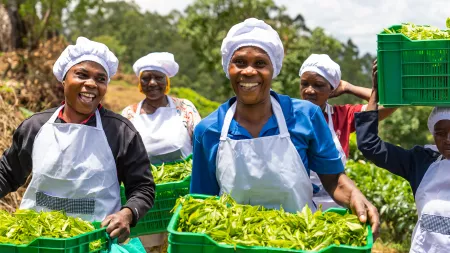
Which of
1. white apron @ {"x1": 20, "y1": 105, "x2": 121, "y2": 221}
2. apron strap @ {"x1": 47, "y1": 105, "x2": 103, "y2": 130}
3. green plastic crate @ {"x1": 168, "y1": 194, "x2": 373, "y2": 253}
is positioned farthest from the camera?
apron strap @ {"x1": 47, "y1": 105, "x2": 103, "y2": 130}

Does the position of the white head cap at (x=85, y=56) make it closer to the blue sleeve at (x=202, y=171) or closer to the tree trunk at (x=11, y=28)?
the blue sleeve at (x=202, y=171)

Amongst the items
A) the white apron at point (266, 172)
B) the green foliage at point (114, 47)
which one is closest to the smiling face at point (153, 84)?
the white apron at point (266, 172)

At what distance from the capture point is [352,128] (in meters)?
5.13

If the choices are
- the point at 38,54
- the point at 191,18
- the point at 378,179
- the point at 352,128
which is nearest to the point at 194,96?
the point at 191,18

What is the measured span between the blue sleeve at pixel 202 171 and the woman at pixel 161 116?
2.38m

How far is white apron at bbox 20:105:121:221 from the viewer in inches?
138

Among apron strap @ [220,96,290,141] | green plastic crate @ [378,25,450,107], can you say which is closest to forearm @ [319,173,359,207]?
apron strap @ [220,96,290,141]

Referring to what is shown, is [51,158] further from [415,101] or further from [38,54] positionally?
[38,54]

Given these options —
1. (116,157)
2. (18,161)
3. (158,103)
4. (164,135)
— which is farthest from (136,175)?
(158,103)

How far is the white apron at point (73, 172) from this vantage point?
3.51 metres

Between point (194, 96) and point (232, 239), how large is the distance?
17505mm

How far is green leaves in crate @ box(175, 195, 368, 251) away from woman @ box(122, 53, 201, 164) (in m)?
2.83

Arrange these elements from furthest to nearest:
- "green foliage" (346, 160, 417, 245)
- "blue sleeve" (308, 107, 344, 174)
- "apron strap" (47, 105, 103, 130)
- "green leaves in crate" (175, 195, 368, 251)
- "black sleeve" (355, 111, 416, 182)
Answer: "green foliage" (346, 160, 417, 245)
"black sleeve" (355, 111, 416, 182)
"apron strap" (47, 105, 103, 130)
"blue sleeve" (308, 107, 344, 174)
"green leaves in crate" (175, 195, 368, 251)

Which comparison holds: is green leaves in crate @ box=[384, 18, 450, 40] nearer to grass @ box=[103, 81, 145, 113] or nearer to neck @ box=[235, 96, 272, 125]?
neck @ box=[235, 96, 272, 125]
